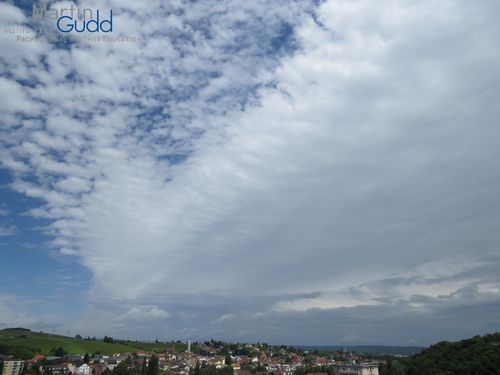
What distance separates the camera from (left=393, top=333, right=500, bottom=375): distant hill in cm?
8702

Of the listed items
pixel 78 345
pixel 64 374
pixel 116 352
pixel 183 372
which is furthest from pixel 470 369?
pixel 78 345

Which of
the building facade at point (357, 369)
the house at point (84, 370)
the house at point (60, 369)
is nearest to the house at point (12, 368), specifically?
the house at point (60, 369)

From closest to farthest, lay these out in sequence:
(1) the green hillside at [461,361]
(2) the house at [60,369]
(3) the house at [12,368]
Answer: (1) the green hillside at [461,361], (3) the house at [12,368], (2) the house at [60,369]

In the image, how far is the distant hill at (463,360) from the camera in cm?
8702

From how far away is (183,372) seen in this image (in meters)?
139

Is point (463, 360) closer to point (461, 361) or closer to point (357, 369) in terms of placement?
point (461, 361)

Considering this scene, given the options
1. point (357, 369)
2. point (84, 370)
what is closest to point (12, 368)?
point (84, 370)

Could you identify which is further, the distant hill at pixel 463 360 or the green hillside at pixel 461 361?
the green hillside at pixel 461 361

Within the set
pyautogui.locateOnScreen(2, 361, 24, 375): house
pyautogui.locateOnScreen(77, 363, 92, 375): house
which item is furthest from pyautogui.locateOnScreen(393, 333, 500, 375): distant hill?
pyautogui.locateOnScreen(2, 361, 24, 375): house

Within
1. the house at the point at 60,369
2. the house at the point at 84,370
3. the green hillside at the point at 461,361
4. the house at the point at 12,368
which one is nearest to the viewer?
the green hillside at the point at 461,361

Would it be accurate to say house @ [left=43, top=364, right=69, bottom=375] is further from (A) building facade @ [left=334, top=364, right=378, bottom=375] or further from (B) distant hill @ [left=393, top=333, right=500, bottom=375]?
(B) distant hill @ [left=393, top=333, right=500, bottom=375]

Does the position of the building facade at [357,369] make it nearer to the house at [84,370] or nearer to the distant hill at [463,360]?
A: the distant hill at [463,360]

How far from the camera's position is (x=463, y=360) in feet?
314

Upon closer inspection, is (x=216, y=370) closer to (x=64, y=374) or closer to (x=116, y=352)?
(x=64, y=374)
